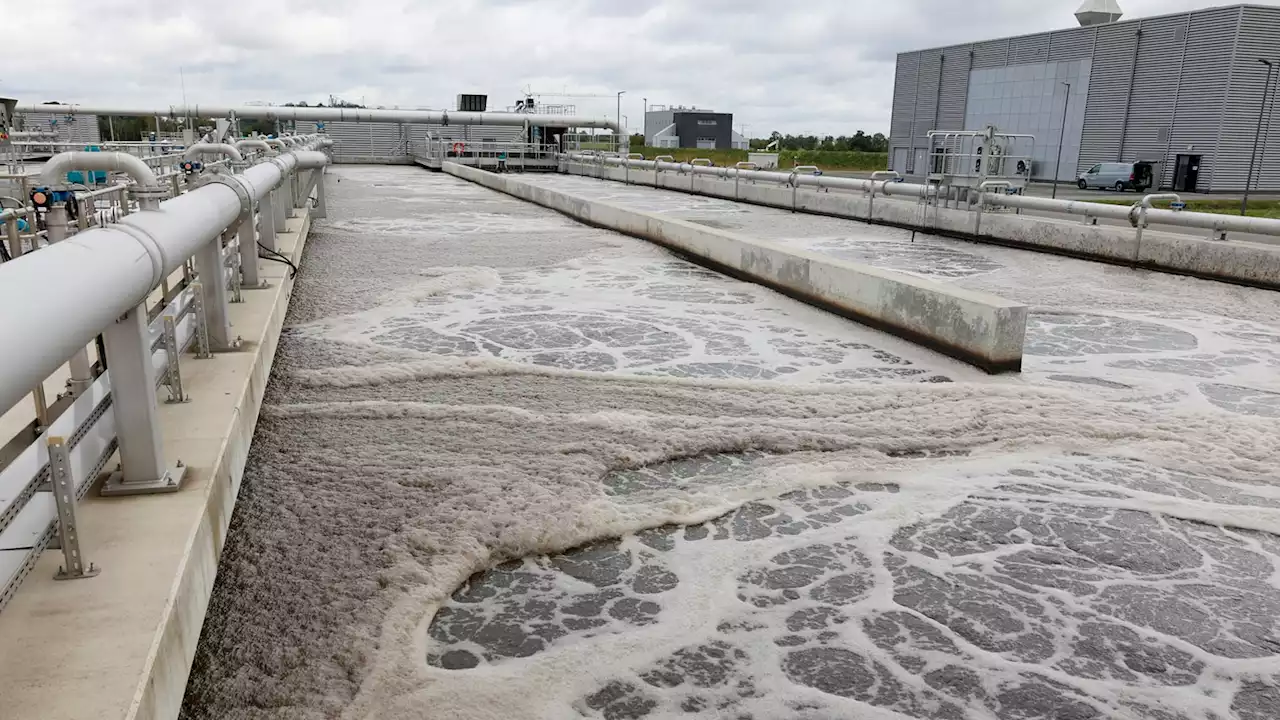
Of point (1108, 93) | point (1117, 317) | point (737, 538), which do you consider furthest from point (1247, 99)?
point (737, 538)

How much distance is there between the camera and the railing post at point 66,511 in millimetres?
2119

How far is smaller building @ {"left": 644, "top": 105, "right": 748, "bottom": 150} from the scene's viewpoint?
6750cm

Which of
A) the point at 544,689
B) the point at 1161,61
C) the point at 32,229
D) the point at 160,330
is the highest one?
the point at 1161,61

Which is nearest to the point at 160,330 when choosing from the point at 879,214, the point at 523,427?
the point at 523,427

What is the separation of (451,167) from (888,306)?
1067 inches

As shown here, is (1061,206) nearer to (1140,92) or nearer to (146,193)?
(146,193)

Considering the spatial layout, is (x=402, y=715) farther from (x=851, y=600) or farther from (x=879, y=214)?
(x=879, y=214)

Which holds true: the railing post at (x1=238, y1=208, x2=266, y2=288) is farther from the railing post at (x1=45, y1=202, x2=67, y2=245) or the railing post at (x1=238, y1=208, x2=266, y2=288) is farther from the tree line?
the tree line

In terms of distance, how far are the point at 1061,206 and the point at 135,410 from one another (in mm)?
12764

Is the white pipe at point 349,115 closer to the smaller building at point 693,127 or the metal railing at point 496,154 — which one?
the metal railing at point 496,154

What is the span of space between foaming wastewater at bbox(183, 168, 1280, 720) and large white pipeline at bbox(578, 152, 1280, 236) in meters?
4.73

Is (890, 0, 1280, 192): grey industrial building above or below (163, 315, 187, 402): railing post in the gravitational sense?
above

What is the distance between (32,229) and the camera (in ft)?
12.7

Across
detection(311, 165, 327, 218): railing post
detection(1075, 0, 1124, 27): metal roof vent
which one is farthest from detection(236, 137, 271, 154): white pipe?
detection(1075, 0, 1124, 27): metal roof vent
